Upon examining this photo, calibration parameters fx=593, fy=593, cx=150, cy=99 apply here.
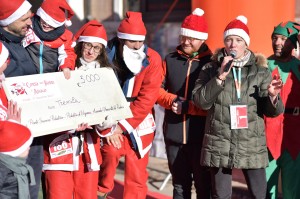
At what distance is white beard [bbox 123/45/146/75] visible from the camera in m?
4.66

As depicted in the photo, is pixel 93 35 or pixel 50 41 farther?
pixel 93 35

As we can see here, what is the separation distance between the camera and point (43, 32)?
416 centimetres

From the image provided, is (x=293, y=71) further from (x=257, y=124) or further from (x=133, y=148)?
(x=133, y=148)

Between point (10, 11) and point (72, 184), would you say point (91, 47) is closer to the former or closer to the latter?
point (10, 11)

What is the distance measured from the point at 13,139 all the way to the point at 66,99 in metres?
0.76

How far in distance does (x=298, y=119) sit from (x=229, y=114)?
0.82m

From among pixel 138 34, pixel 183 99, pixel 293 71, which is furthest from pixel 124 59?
pixel 293 71

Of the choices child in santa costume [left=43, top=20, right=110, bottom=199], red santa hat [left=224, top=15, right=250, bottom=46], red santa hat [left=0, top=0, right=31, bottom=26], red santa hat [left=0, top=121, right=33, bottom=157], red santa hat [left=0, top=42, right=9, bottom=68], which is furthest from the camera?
red santa hat [left=224, top=15, right=250, bottom=46]

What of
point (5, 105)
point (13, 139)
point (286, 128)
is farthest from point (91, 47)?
point (286, 128)

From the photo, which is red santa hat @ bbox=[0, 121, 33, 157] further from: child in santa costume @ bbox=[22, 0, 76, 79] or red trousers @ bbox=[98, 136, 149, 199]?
red trousers @ bbox=[98, 136, 149, 199]

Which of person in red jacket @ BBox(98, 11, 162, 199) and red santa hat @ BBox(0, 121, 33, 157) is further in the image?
person in red jacket @ BBox(98, 11, 162, 199)

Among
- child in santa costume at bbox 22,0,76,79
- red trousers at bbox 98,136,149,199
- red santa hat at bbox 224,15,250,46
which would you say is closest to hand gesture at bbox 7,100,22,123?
child in santa costume at bbox 22,0,76,79

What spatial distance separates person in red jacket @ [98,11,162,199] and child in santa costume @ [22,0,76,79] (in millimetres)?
558

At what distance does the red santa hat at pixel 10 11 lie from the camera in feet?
12.8
